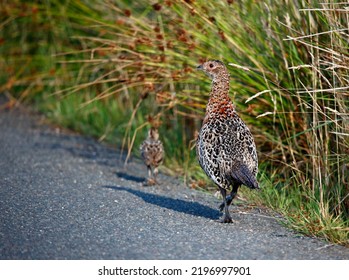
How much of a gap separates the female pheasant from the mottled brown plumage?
1463 millimetres

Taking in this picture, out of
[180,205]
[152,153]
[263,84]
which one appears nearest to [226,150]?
[180,205]

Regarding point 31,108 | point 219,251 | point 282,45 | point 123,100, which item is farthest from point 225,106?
point 31,108

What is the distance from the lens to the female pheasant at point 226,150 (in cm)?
652

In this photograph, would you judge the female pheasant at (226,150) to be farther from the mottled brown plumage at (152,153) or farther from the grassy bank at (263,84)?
the mottled brown plumage at (152,153)

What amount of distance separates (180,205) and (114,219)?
3.09 ft

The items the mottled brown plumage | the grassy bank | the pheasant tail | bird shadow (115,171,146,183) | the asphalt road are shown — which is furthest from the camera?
bird shadow (115,171,146,183)

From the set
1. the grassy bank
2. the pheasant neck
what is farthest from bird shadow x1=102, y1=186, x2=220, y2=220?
the pheasant neck

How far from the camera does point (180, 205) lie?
736 centimetres

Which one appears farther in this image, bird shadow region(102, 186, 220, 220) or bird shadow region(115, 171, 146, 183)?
bird shadow region(115, 171, 146, 183)

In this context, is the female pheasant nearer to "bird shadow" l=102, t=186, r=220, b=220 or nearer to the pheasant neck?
the pheasant neck

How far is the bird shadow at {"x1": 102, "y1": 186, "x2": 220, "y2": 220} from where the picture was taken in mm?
7094

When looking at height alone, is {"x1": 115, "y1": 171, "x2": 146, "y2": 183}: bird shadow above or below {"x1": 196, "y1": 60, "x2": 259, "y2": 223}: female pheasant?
below

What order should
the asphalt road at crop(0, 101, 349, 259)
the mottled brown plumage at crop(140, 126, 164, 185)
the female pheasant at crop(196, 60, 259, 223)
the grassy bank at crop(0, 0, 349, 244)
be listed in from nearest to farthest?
the asphalt road at crop(0, 101, 349, 259) < the female pheasant at crop(196, 60, 259, 223) < the grassy bank at crop(0, 0, 349, 244) < the mottled brown plumage at crop(140, 126, 164, 185)

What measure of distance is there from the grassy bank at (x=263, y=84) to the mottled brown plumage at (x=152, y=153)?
0.26 metres
